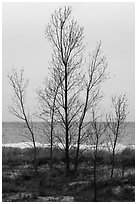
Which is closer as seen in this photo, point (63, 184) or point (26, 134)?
point (63, 184)

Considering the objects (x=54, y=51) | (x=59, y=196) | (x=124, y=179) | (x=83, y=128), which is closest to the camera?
(x=59, y=196)

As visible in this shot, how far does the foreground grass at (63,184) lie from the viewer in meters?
8.35

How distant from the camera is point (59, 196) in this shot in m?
8.48

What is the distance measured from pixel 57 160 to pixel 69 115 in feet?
14.1

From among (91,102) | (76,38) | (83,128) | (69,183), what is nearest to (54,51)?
(76,38)

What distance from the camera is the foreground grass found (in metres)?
8.35

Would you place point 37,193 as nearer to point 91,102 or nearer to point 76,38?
point 91,102

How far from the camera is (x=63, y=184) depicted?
10.3 m

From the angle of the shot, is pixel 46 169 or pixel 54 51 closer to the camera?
pixel 54 51

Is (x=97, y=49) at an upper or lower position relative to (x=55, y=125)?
upper

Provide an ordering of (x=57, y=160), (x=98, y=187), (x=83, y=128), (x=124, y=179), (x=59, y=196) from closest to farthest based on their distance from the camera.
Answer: (x=59, y=196) → (x=98, y=187) → (x=124, y=179) → (x=83, y=128) → (x=57, y=160)

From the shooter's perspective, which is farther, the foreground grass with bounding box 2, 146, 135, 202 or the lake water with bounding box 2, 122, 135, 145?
the lake water with bounding box 2, 122, 135, 145

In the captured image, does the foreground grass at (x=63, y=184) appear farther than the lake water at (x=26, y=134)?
No

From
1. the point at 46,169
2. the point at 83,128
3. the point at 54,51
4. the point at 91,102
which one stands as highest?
the point at 54,51
